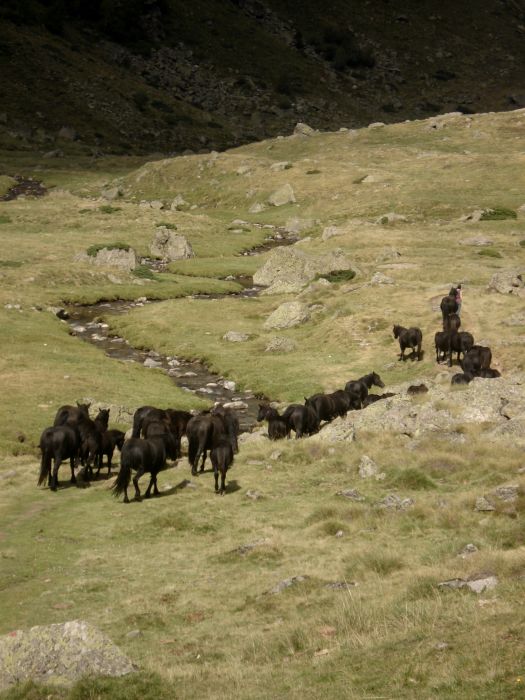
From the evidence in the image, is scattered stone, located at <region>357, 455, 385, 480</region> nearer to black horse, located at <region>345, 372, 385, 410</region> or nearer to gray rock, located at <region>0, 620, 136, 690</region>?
black horse, located at <region>345, 372, 385, 410</region>

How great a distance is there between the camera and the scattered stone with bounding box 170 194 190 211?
10581 centimetres

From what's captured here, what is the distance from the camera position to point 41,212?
3780 inches

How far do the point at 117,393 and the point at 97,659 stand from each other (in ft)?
88.5

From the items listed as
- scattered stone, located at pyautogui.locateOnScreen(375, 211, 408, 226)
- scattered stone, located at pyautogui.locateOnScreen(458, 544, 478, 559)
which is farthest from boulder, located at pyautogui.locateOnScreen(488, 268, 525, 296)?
scattered stone, located at pyautogui.locateOnScreen(458, 544, 478, 559)

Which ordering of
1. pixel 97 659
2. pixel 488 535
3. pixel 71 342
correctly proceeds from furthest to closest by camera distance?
pixel 71 342
pixel 488 535
pixel 97 659

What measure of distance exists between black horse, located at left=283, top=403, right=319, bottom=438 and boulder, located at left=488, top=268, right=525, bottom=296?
75.6 feet

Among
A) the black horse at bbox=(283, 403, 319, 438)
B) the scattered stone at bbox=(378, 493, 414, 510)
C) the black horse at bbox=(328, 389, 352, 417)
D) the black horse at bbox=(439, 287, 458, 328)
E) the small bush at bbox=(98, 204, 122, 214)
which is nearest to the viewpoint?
the scattered stone at bbox=(378, 493, 414, 510)

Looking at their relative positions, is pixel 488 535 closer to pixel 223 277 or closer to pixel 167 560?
pixel 167 560

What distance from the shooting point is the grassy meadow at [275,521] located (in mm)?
13125

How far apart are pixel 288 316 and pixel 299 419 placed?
22901mm

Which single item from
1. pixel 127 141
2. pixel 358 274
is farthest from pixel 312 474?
pixel 127 141

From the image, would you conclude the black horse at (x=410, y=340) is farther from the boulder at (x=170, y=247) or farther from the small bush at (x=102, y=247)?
the boulder at (x=170, y=247)

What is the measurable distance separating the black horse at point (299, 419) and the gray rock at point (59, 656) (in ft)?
61.5

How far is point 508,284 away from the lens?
5144 cm
